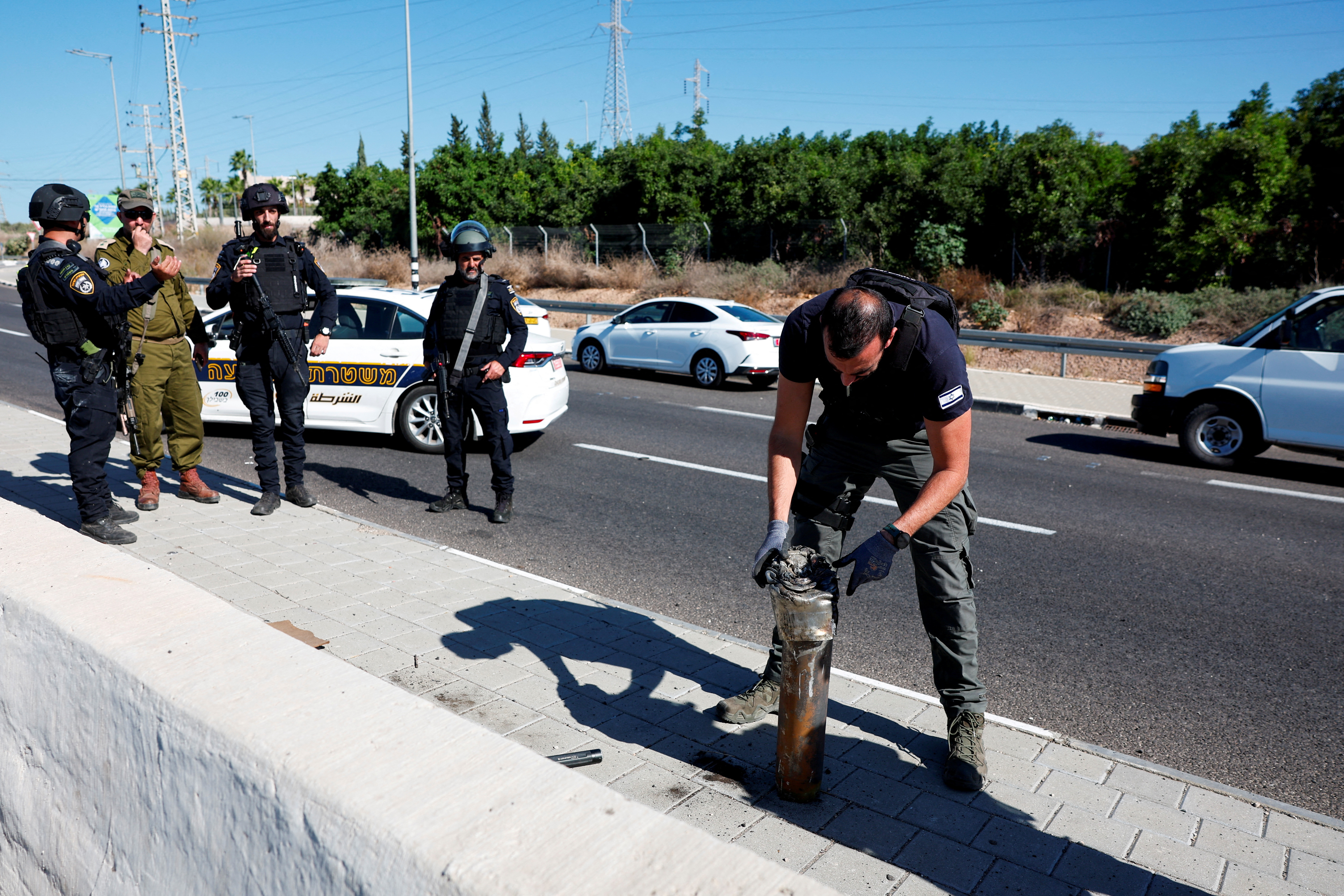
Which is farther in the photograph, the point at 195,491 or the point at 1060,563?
the point at 195,491

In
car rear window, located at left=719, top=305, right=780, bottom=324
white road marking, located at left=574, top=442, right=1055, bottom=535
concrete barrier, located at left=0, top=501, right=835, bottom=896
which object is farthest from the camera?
car rear window, located at left=719, top=305, right=780, bottom=324

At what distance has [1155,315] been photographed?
1970 cm

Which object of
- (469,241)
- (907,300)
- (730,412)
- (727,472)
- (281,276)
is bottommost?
(730,412)

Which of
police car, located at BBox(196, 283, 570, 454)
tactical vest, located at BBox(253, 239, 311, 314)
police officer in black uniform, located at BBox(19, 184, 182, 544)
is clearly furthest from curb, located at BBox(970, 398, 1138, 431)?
police officer in black uniform, located at BBox(19, 184, 182, 544)

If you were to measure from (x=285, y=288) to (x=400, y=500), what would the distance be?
73.2 inches

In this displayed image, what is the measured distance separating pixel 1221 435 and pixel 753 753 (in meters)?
8.28

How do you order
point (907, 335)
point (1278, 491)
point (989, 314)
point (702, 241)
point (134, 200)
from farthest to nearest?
point (702, 241), point (989, 314), point (1278, 491), point (134, 200), point (907, 335)

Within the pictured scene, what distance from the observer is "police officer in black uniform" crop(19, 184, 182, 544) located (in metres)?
5.32

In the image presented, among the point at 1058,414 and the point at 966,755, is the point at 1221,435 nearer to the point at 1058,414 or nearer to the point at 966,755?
the point at 1058,414

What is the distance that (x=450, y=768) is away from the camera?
1659 mm

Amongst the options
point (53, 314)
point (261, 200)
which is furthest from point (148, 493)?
point (261, 200)

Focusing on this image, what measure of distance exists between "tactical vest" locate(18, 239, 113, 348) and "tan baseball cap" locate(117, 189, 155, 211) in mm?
700

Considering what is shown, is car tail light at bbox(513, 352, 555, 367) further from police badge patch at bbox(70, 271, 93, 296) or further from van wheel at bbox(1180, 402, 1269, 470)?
van wheel at bbox(1180, 402, 1269, 470)

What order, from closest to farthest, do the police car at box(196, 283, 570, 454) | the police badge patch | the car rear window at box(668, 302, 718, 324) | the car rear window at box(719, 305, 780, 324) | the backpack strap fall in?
the backpack strap → the police badge patch → the police car at box(196, 283, 570, 454) → the car rear window at box(719, 305, 780, 324) → the car rear window at box(668, 302, 718, 324)
